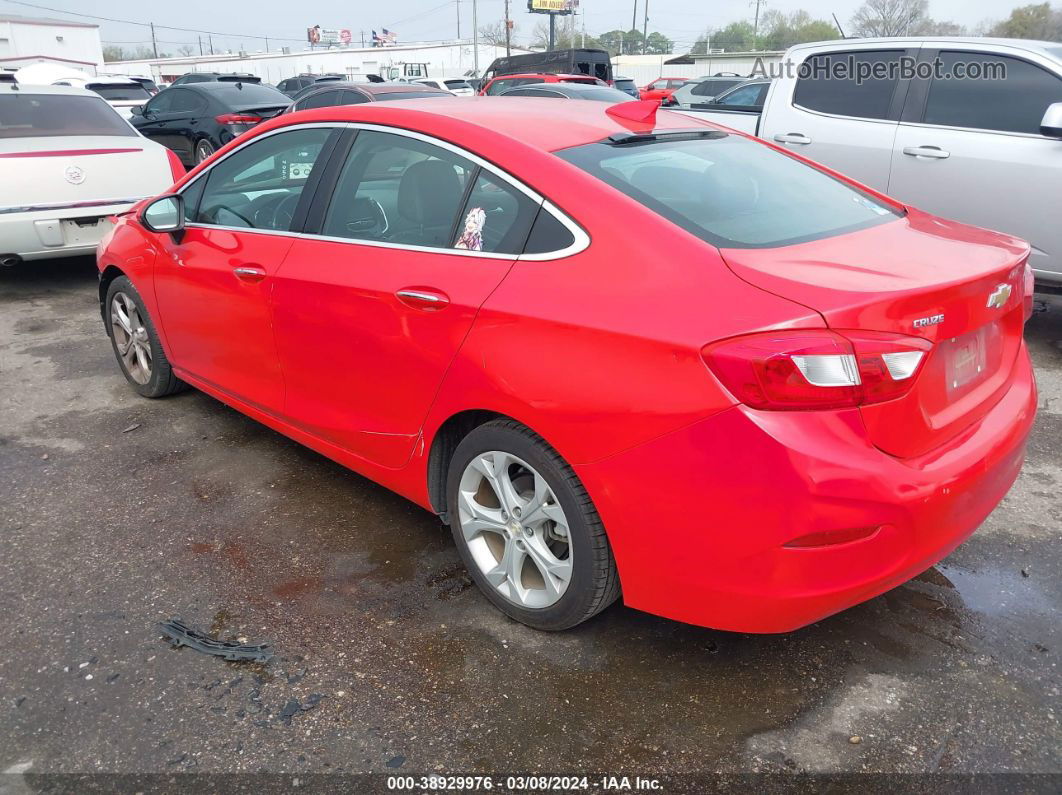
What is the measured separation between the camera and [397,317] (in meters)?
2.78

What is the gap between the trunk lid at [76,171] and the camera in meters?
6.25

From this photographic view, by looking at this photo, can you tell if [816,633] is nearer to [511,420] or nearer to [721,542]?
[721,542]

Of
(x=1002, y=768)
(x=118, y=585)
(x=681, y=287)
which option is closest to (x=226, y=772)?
(x=118, y=585)

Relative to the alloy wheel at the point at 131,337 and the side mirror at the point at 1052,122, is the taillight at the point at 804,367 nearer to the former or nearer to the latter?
the alloy wheel at the point at 131,337

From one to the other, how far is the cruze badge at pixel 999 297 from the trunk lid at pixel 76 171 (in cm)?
630

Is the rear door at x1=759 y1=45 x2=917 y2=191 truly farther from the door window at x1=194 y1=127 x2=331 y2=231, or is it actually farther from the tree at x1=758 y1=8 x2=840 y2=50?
the tree at x1=758 y1=8 x2=840 y2=50

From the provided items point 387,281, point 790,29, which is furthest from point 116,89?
point 790,29

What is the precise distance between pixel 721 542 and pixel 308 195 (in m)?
2.09

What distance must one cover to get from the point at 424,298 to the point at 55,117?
603 cm

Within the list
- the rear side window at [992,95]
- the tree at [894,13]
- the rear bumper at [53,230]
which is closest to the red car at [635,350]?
the rear side window at [992,95]

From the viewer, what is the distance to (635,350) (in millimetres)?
2178

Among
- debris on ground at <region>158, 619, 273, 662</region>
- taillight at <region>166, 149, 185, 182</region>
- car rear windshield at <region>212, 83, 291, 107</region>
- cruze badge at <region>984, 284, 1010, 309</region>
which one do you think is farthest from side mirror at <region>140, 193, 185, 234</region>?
car rear windshield at <region>212, 83, 291, 107</region>

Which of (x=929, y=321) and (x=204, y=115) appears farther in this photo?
(x=204, y=115)

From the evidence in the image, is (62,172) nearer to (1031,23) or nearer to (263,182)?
(263,182)
